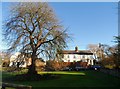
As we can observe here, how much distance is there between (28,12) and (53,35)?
492 cm

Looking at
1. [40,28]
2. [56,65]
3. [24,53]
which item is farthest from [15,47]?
[56,65]

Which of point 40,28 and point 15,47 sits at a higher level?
point 40,28

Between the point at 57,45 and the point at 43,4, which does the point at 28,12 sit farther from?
the point at 57,45

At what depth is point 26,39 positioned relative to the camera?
35438 millimetres

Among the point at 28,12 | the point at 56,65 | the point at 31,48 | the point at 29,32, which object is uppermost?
the point at 28,12

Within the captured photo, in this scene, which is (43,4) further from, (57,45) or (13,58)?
(13,58)

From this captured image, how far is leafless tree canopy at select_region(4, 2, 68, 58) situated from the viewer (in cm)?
3516

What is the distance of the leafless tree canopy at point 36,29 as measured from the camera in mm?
35156

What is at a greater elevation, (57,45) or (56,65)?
(57,45)

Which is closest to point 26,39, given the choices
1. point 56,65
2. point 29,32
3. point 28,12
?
point 29,32

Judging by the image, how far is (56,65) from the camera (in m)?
38.4

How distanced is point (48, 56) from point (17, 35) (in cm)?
535

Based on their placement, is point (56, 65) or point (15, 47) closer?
point (15, 47)

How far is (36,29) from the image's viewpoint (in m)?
36.9
